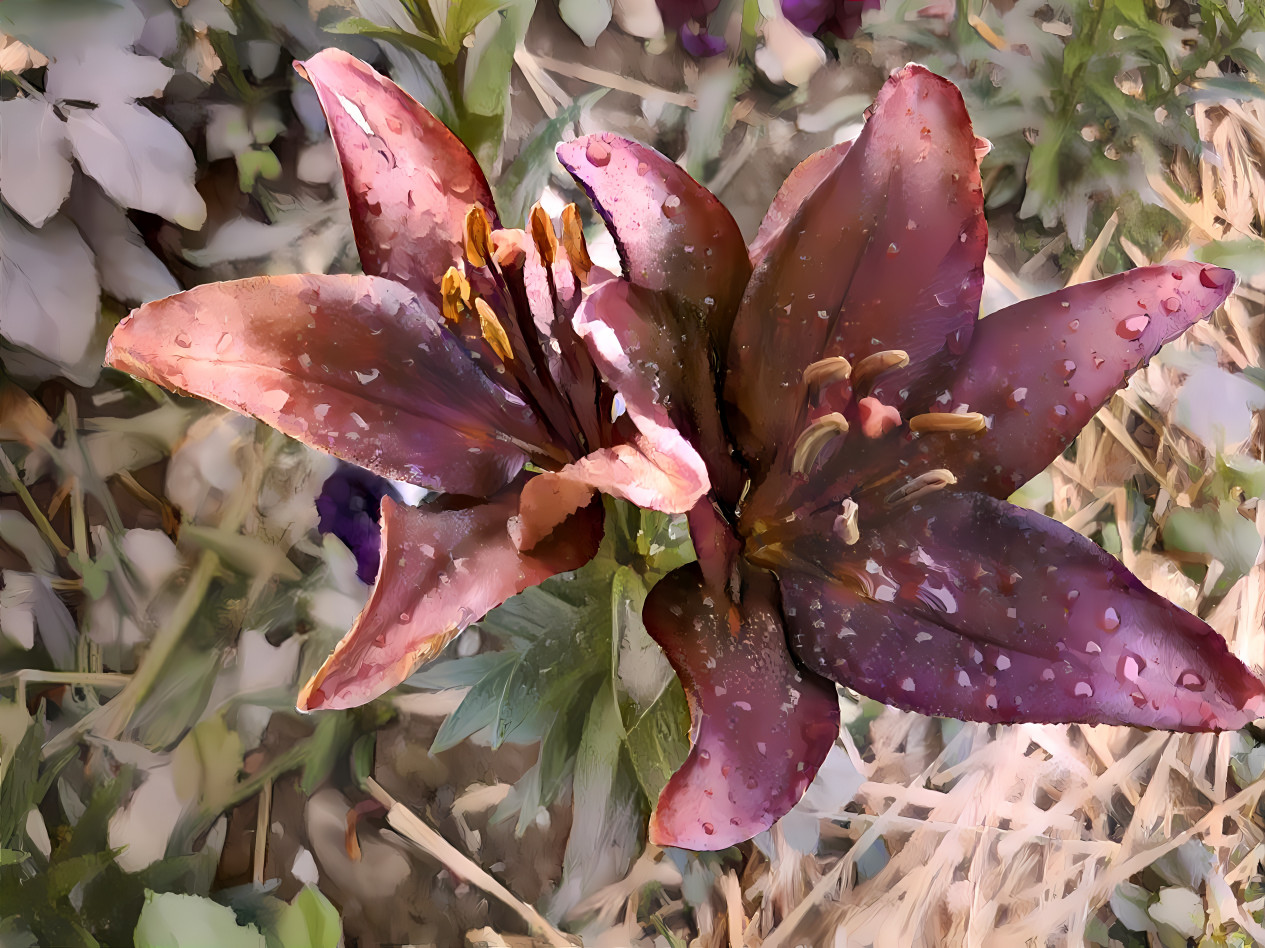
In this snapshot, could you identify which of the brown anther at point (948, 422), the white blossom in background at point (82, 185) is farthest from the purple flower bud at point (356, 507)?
the brown anther at point (948, 422)

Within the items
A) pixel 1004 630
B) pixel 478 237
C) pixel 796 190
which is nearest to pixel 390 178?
pixel 478 237

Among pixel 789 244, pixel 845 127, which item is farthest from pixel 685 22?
pixel 789 244

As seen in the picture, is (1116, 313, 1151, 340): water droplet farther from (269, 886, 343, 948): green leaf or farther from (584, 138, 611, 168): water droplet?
(269, 886, 343, 948): green leaf

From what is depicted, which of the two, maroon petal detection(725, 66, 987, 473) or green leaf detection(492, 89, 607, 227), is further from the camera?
green leaf detection(492, 89, 607, 227)

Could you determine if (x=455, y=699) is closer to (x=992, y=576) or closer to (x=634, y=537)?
(x=634, y=537)

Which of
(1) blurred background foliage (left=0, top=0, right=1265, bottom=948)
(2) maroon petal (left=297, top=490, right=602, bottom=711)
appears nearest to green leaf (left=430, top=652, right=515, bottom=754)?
(1) blurred background foliage (left=0, top=0, right=1265, bottom=948)
